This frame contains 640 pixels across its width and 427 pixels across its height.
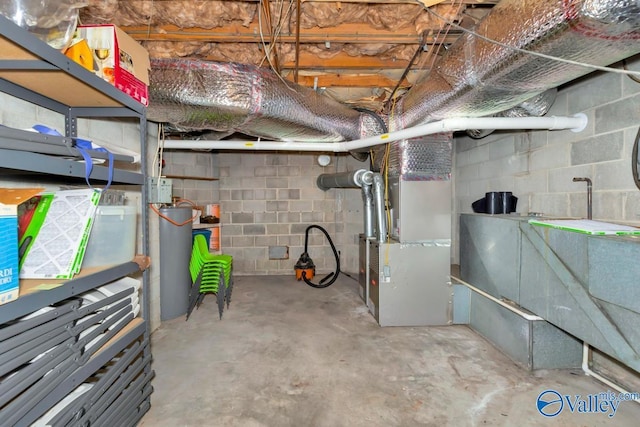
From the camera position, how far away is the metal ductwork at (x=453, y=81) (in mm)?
1100

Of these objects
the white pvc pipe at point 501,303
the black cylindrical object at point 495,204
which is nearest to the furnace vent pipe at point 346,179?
the black cylindrical object at point 495,204

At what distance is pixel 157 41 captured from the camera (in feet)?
6.48

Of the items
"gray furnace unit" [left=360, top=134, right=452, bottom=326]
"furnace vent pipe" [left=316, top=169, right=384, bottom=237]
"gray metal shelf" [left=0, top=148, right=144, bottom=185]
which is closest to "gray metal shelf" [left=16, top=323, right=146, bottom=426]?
"gray metal shelf" [left=0, top=148, right=144, bottom=185]

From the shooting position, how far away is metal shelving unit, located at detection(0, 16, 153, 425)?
2.81 ft

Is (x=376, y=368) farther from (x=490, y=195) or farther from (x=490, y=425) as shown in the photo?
(x=490, y=195)

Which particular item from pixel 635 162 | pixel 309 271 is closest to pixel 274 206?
pixel 309 271

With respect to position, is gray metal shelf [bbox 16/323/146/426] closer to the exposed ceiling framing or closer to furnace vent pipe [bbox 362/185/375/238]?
the exposed ceiling framing

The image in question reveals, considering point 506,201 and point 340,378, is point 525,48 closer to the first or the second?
point 506,201

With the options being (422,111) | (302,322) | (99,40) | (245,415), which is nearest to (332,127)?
(422,111)

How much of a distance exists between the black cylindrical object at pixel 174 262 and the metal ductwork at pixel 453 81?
0.97 m

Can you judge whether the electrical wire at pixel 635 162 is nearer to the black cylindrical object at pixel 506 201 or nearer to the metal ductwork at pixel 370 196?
the black cylindrical object at pixel 506 201

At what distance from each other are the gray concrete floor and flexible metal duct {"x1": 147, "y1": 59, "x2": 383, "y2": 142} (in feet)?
5.58

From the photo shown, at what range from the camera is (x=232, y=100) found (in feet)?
6.22

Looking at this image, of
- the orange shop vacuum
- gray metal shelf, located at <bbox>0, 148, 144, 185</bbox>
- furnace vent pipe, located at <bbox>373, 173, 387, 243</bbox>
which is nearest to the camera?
gray metal shelf, located at <bbox>0, 148, 144, 185</bbox>
